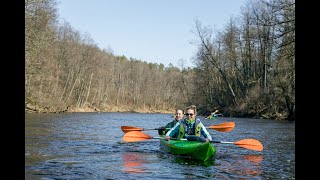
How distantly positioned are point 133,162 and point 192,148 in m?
1.52

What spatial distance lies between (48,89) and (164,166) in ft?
107

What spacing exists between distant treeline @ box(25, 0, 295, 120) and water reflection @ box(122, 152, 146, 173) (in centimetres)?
1168

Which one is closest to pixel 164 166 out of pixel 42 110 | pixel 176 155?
pixel 176 155

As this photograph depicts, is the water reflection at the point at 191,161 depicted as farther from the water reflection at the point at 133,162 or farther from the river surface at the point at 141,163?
the water reflection at the point at 133,162

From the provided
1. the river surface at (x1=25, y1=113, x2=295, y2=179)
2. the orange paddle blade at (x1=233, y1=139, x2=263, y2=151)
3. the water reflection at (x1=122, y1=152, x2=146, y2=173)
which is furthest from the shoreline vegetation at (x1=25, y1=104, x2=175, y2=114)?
the orange paddle blade at (x1=233, y1=139, x2=263, y2=151)

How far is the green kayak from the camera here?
8.54m

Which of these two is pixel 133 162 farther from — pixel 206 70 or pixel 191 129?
pixel 206 70

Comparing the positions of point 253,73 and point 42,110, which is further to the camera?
point 253,73

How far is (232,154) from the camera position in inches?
399

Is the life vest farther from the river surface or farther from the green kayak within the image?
the river surface
